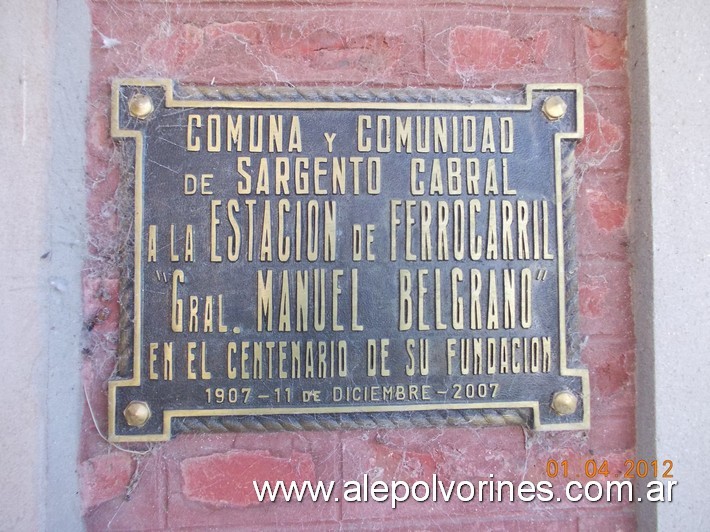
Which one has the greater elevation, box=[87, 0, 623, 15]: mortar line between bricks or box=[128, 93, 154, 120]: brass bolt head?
A: box=[87, 0, 623, 15]: mortar line between bricks

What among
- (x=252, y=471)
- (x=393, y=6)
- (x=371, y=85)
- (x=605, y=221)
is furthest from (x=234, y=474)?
(x=393, y=6)

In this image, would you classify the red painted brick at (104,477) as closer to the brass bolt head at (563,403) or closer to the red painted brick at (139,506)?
the red painted brick at (139,506)

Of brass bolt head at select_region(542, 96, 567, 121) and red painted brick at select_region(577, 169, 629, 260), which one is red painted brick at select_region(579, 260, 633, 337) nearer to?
red painted brick at select_region(577, 169, 629, 260)

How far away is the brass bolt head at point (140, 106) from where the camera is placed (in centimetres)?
139

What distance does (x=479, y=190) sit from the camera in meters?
1.43

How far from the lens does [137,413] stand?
4.43ft

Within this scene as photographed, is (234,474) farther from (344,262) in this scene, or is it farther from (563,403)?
(563,403)

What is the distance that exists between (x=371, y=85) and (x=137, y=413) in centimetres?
115

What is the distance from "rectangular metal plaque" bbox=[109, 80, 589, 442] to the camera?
1380 mm

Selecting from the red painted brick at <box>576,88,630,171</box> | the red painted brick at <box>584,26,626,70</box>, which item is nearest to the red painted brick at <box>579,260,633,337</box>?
the red painted brick at <box>576,88,630,171</box>

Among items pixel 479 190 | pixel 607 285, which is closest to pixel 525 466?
pixel 607 285

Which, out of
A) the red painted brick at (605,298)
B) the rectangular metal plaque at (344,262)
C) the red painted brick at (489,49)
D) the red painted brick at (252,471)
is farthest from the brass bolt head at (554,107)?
the red painted brick at (252,471)

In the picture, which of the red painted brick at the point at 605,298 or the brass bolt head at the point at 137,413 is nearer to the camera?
the brass bolt head at the point at 137,413

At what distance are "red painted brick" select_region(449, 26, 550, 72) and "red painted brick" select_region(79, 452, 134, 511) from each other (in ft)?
4.90
